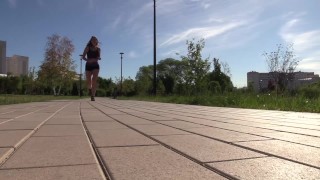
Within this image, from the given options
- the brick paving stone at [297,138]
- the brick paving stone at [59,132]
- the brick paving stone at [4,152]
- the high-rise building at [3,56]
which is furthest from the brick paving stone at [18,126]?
the high-rise building at [3,56]

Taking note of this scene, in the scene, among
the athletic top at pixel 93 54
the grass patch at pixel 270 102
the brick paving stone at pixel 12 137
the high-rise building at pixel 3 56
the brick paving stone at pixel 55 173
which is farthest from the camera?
the high-rise building at pixel 3 56

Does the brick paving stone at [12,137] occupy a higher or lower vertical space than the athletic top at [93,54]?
lower

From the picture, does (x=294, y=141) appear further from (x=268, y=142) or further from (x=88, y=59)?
(x=88, y=59)

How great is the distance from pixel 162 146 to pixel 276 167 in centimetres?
115

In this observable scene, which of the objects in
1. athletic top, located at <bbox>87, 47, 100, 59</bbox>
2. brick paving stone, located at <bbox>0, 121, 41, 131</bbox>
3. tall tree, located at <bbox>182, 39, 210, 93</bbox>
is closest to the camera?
brick paving stone, located at <bbox>0, 121, 41, 131</bbox>

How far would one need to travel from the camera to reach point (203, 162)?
8.37 feet

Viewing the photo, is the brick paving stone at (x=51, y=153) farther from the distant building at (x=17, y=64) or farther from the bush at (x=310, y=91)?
the distant building at (x=17, y=64)

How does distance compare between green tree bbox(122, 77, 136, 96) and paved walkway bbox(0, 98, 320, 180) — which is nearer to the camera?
paved walkway bbox(0, 98, 320, 180)

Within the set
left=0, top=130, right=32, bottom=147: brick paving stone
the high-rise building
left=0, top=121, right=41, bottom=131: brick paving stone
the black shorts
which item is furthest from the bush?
the high-rise building

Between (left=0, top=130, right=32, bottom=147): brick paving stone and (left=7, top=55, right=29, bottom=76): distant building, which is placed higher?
(left=7, top=55, right=29, bottom=76): distant building

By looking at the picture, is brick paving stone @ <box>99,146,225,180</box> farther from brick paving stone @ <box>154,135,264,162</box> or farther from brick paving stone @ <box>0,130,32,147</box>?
brick paving stone @ <box>0,130,32,147</box>

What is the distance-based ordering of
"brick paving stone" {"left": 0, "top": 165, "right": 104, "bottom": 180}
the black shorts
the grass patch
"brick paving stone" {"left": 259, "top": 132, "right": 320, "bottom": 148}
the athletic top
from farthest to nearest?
the black shorts < the athletic top < the grass patch < "brick paving stone" {"left": 259, "top": 132, "right": 320, "bottom": 148} < "brick paving stone" {"left": 0, "top": 165, "right": 104, "bottom": 180}

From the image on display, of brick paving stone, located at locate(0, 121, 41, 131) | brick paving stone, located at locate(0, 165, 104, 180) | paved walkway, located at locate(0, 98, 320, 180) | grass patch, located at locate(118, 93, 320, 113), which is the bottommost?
brick paving stone, located at locate(0, 165, 104, 180)

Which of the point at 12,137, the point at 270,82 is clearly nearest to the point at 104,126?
the point at 12,137
